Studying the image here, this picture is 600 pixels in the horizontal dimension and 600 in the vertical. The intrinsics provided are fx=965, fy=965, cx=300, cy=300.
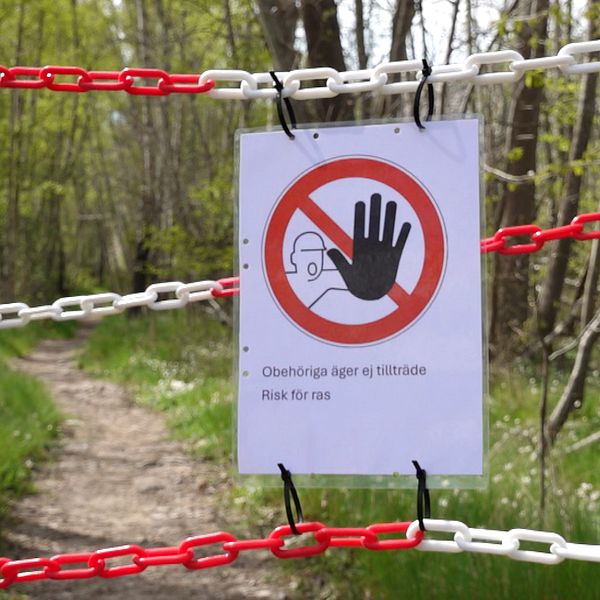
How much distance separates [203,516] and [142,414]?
439 cm

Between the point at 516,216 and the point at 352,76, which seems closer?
the point at 352,76

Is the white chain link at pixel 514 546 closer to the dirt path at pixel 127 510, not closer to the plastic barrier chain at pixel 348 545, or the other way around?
the plastic barrier chain at pixel 348 545

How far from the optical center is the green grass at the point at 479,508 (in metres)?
3.40

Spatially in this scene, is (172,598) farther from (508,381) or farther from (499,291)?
(499,291)

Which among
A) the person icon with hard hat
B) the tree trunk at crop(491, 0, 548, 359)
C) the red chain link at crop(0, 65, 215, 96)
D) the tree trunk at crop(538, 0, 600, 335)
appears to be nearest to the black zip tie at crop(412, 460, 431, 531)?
the person icon with hard hat

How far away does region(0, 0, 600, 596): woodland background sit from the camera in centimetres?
590

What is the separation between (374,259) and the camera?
197 cm

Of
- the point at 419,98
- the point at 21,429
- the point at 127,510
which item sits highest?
the point at 419,98

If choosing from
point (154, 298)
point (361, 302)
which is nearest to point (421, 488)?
point (361, 302)

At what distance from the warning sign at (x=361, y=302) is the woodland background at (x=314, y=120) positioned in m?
2.15

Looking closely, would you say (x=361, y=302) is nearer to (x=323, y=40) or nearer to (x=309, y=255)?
(x=309, y=255)

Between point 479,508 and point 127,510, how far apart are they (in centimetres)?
293

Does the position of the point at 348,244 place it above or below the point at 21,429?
above

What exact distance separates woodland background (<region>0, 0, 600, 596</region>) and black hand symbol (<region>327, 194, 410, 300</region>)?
223cm
